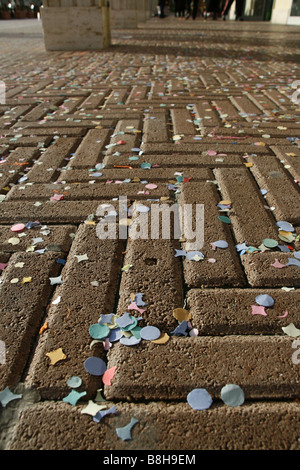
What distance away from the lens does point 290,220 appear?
77.1 inches

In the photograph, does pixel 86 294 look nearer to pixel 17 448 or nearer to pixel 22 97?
pixel 17 448

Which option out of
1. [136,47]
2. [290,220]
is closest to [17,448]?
[290,220]

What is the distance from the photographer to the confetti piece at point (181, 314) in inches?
54.3

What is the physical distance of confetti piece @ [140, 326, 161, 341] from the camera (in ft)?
4.28

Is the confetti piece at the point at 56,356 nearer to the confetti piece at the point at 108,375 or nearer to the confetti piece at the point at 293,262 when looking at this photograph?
the confetti piece at the point at 108,375

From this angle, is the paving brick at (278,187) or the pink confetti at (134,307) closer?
the pink confetti at (134,307)

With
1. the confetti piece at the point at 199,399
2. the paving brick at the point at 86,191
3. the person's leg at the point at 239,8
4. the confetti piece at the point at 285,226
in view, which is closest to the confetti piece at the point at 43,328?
the confetti piece at the point at 199,399

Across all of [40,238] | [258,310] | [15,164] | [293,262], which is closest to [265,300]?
[258,310]

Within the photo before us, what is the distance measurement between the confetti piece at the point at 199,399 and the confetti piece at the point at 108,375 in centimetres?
24

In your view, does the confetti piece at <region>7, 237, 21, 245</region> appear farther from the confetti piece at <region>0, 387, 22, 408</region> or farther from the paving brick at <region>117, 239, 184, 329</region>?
the confetti piece at <region>0, 387, 22, 408</region>

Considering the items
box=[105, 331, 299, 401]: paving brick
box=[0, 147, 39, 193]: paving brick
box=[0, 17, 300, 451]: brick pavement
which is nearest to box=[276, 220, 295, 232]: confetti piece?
box=[0, 17, 300, 451]: brick pavement

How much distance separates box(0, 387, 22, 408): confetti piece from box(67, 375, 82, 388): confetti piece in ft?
0.48


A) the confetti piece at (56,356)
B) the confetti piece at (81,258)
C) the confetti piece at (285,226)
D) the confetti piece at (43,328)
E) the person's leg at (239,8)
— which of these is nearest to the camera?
the confetti piece at (56,356)
